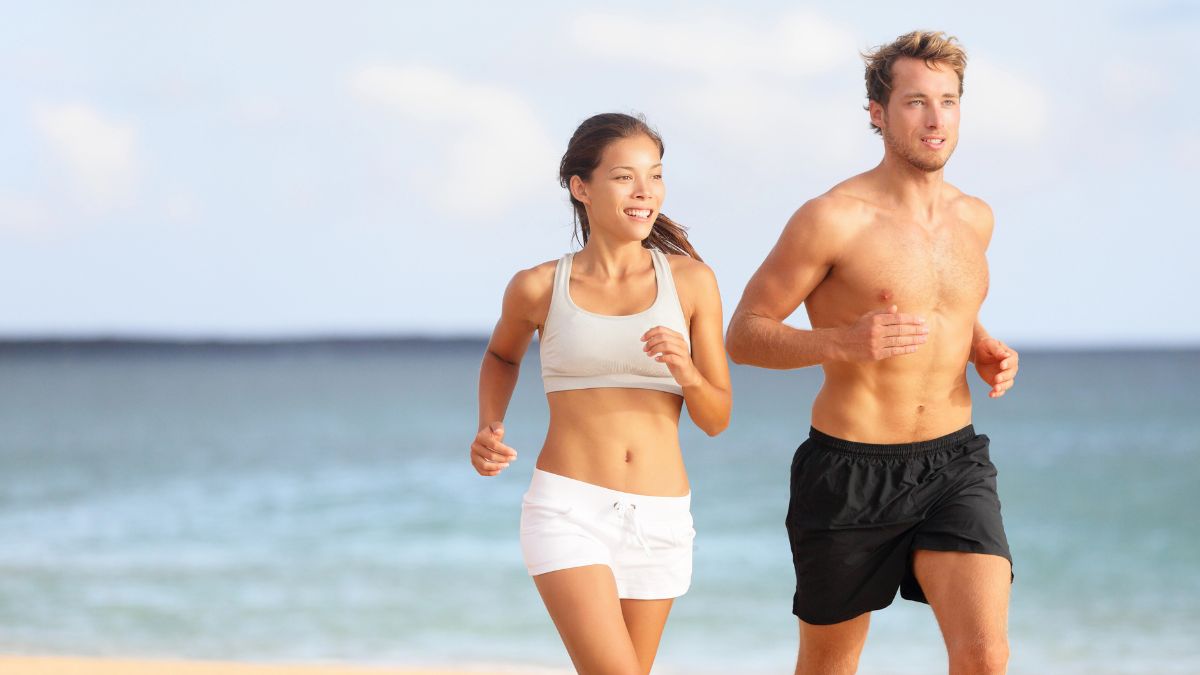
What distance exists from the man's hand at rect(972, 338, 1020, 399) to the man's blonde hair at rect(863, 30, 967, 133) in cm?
67

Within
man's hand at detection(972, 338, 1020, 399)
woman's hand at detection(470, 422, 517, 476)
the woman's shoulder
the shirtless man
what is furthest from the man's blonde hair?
woman's hand at detection(470, 422, 517, 476)

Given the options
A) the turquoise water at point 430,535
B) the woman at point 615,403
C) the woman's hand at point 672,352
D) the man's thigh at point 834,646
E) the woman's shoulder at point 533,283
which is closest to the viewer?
the woman's hand at point 672,352

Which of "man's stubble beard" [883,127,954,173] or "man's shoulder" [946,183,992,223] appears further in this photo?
"man's shoulder" [946,183,992,223]

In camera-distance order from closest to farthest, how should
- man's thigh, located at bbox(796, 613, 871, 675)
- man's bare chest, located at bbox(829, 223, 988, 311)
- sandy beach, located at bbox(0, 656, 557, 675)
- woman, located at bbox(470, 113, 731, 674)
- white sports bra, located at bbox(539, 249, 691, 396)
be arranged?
woman, located at bbox(470, 113, 731, 674), white sports bra, located at bbox(539, 249, 691, 396), man's bare chest, located at bbox(829, 223, 988, 311), man's thigh, located at bbox(796, 613, 871, 675), sandy beach, located at bbox(0, 656, 557, 675)

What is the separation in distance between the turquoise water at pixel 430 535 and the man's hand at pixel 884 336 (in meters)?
6.19

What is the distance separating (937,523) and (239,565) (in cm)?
1199

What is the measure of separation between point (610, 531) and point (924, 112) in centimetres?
134

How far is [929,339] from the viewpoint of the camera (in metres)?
3.95

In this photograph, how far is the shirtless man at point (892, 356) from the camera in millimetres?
3896

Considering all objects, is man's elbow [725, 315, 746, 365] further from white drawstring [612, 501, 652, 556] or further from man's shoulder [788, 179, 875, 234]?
white drawstring [612, 501, 652, 556]

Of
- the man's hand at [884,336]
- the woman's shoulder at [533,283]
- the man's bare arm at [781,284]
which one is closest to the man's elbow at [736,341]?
the man's bare arm at [781,284]

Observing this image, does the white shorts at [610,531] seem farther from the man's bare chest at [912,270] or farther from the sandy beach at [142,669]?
the sandy beach at [142,669]

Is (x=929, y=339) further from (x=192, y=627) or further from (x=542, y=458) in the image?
(x=192, y=627)

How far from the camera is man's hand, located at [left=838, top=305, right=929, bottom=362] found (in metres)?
3.59
